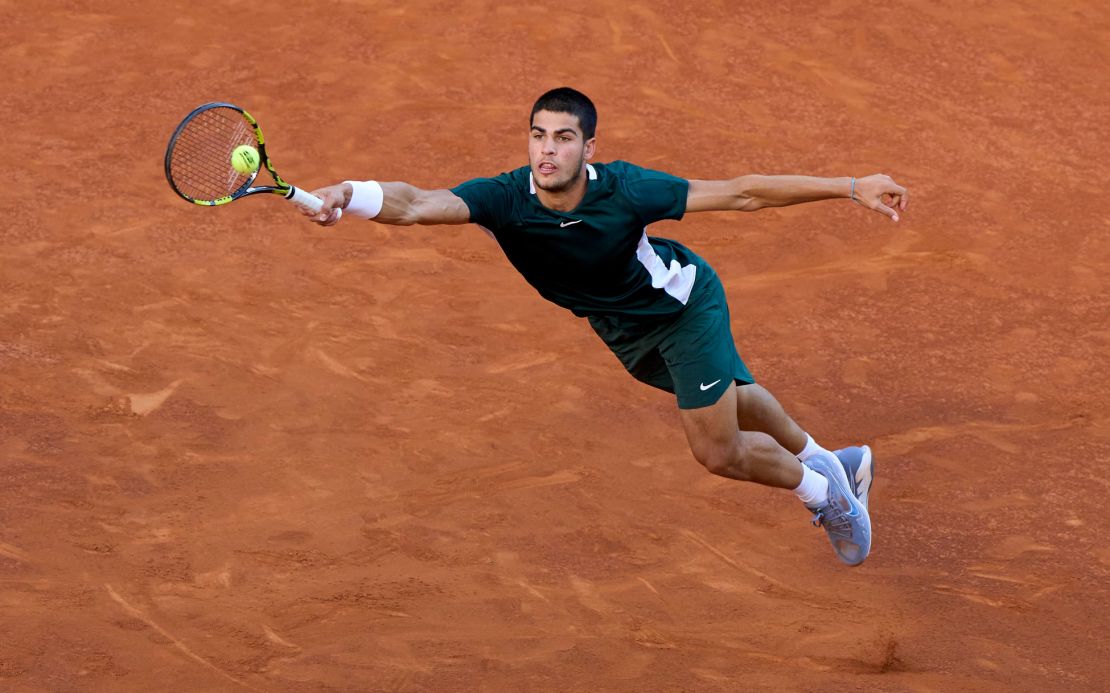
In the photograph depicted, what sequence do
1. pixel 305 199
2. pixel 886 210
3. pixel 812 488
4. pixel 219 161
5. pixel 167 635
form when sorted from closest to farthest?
pixel 305 199 < pixel 886 210 < pixel 167 635 < pixel 812 488 < pixel 219 161

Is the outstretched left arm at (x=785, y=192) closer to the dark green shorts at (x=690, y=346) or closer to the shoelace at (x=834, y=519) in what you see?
the dark green shorts at (x=690, y=346)

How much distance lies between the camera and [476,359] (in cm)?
940

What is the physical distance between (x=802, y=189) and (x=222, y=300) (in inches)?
175

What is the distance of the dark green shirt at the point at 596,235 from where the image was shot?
680 centimetres

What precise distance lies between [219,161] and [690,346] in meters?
2.50

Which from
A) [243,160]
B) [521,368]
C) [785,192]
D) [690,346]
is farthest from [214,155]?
[785,192]

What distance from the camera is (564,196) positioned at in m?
6.82

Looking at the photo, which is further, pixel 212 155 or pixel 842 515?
pixel 212 155

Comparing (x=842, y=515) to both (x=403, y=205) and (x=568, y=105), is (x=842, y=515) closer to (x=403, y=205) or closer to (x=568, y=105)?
(x=568, y=105)

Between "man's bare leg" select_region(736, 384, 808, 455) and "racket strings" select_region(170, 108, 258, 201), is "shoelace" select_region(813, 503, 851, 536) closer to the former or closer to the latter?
"man's bare leg" select_region(736, 384, 808, 455)

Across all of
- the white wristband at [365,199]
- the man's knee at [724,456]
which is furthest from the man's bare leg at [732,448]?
the white wristband at [365,199]

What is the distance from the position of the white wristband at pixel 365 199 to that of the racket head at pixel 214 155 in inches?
12.0

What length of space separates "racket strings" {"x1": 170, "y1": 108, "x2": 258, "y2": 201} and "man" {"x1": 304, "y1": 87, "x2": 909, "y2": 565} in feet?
3.46

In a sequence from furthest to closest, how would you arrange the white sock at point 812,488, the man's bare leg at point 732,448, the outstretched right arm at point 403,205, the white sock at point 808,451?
the white sock at point 808,451
the white sock at point 812,488
the man's bare leg at point 732,448
the outstretched right arm at point 403,205
